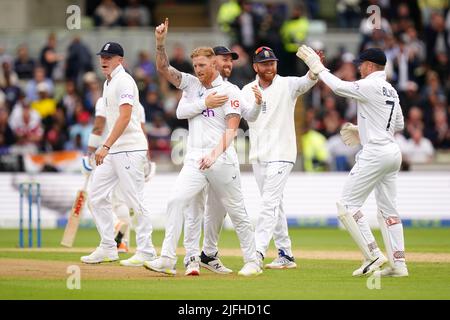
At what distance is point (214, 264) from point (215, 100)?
206cm

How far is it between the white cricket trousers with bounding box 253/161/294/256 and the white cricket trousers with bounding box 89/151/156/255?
1372 mm

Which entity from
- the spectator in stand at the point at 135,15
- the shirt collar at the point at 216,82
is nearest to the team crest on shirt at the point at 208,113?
the shirt collar at the point at 216,82

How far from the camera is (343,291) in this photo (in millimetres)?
10922

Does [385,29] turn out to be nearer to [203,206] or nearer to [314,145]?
[314,145]

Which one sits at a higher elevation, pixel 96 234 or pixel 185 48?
pixel 185 48

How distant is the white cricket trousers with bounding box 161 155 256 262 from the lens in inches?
465

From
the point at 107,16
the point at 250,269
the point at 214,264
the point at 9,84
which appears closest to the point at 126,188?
the point at 214,264

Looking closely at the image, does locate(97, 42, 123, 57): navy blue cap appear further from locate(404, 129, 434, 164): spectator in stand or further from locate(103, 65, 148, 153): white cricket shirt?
locate(404, 129, 434, 164): spectator in stand

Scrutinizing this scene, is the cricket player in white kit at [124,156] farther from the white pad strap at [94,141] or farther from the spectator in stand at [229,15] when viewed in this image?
the spectator in stand at [229,15]

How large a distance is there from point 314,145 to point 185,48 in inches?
187

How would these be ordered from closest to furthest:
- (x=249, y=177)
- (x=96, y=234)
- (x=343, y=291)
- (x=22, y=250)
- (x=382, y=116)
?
(x=343, y=291) → (x=382, y=116) → (x=22, y=250) → (x=96, y=234) → (x=249, y=177)

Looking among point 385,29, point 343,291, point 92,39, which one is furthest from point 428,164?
point 343,291

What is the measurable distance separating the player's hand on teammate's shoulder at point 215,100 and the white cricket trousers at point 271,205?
1593 mm

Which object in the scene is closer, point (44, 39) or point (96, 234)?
point (96, 234)
